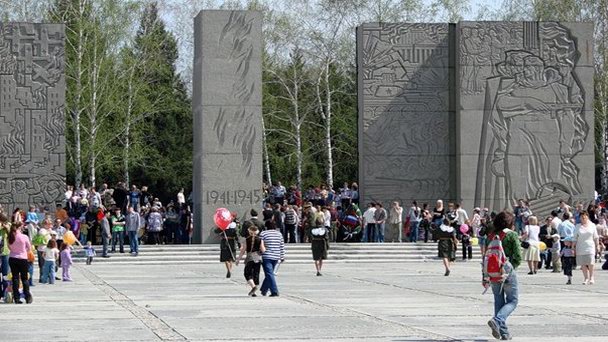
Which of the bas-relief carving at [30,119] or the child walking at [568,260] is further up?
the bas-relief carving at [30,119]

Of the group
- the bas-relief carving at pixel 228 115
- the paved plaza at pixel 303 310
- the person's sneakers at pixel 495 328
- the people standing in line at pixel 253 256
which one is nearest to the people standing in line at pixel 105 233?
the bas-relief carving at pixel 228 115

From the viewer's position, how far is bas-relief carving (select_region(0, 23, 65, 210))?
4453 centimetres

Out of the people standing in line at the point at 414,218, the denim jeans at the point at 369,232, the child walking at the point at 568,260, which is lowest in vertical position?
the child walking at the point at 568,260

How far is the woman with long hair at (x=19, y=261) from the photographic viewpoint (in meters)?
23.8

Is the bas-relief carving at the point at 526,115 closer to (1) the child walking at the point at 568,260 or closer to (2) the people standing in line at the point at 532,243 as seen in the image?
(2) the people standing in line at the point at 532,243

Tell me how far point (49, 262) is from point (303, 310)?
10.1m

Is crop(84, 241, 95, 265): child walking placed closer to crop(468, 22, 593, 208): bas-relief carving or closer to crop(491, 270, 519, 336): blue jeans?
crop(468, 22, 593, 208): bas-relief carving

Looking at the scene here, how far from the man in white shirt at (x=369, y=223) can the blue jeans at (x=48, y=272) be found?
651 inches

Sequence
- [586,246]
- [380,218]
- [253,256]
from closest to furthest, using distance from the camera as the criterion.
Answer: [253,256] < [586,246] < [380,218]

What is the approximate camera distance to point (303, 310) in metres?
21.7

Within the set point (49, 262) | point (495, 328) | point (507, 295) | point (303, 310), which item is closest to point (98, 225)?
point (49, 262)

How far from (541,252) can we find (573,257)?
21.2 feet

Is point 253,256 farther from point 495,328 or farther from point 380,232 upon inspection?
point 380,232

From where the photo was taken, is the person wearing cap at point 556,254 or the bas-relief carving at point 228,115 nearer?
the person wearing cap at point 556,254
